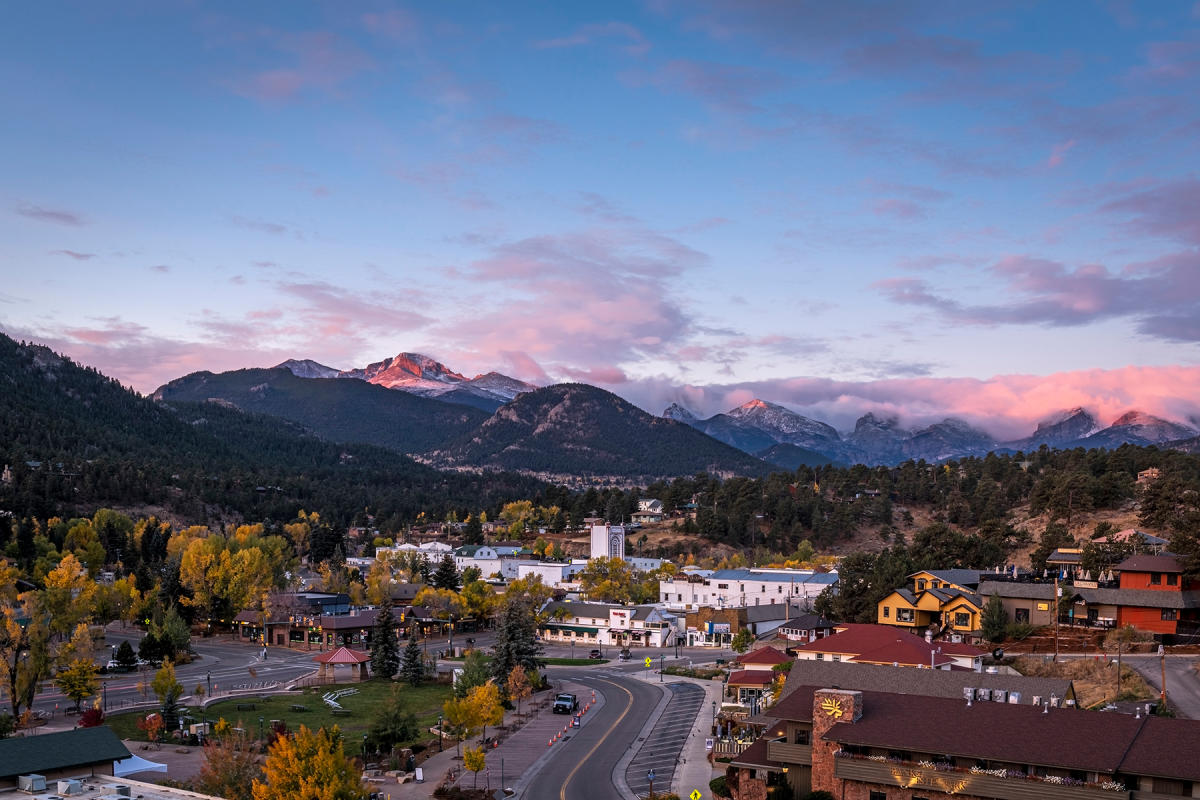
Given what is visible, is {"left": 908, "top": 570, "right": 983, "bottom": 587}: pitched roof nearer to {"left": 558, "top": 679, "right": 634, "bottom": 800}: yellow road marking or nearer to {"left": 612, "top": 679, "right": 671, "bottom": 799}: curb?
{"left": 612, "top": 679, "right": 671, "bottom": 799}: curb

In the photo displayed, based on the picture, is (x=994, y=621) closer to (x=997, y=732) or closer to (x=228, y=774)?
(x=997, y=732)

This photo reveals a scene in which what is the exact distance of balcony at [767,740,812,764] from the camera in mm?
36719

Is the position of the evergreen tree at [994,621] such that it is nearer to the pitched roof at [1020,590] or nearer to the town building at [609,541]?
the pitched roof at [1020,590]

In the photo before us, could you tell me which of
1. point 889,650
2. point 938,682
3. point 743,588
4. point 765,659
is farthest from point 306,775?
point 743,588

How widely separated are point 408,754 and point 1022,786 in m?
28.4

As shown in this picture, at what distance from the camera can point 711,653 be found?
90.9 m

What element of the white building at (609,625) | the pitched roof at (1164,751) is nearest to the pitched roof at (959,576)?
the white building at (609,625)

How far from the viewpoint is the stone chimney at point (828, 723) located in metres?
35.4

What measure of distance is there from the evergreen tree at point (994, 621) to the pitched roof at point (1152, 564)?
9.93m

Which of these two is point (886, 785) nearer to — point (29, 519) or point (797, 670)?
point (797, 670)

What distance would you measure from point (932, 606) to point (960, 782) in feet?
136

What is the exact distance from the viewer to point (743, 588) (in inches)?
4242

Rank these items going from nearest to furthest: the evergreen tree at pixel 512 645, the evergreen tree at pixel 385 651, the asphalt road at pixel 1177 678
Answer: the asphalt road at pixel 1177 678 < the evergreen tree at pixel 512 645 < the evergreen tree at pixel 385 651

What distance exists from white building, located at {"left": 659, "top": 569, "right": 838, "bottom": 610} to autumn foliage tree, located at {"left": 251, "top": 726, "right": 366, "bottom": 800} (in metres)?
73.5
